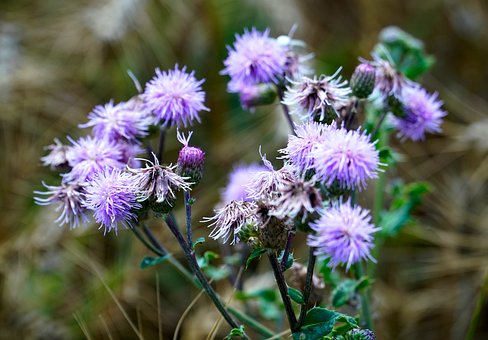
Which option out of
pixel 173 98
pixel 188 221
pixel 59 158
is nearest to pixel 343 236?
pixel 188 221

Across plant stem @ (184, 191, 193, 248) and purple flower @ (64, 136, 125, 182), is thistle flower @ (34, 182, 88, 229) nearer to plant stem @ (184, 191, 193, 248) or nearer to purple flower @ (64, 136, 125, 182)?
purple flower @ (64, 136, 125, 182)

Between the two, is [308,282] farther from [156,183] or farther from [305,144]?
[156,183]

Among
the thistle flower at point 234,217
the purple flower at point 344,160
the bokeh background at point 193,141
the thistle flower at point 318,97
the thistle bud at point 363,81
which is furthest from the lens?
the bokeh background at point 193,141

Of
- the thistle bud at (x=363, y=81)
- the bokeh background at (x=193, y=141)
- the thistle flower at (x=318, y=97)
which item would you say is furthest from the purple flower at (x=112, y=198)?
the bokeh background at (x=193, y=141)

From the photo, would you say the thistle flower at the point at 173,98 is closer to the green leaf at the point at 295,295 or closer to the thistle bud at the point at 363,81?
the thistle bud at the point at 363,81

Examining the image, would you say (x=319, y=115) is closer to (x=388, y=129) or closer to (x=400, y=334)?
(x=388, y=129)

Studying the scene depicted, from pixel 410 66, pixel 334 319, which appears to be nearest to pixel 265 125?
pixel 410 66
